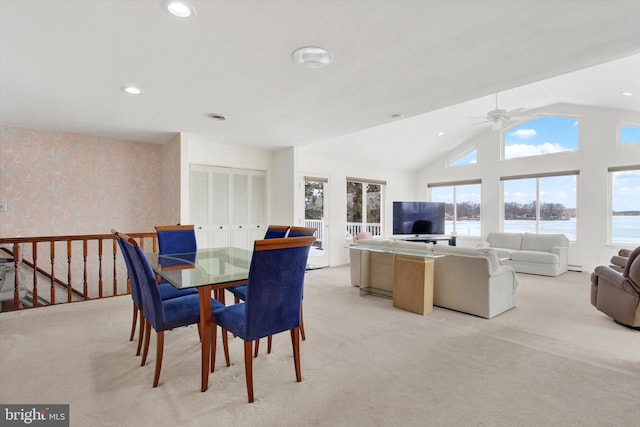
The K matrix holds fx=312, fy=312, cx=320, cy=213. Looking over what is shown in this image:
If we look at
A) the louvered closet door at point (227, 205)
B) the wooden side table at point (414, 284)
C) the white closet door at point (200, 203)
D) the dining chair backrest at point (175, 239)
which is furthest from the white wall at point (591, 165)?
the dining chair backrest at point (175, 239)

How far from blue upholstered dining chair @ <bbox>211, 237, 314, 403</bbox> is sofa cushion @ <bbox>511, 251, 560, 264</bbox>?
570 cm

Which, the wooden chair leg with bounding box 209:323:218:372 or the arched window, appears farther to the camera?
the arched window

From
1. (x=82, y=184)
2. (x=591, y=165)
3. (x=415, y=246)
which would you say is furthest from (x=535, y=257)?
(x=82, y=184)

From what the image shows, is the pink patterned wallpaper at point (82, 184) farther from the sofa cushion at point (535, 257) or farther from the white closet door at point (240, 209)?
the sofa cushion at point (535, 257)

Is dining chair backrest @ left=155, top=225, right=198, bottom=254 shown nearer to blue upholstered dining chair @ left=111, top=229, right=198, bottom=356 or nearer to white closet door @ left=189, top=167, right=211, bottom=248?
blue upholstered dining chair @ left=111, top=229, right=198, bottom=356

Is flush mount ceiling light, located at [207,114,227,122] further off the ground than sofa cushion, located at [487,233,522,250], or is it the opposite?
flush mount ceiling light, located at [207,114,227,122]

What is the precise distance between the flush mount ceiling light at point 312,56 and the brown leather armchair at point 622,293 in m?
3.50

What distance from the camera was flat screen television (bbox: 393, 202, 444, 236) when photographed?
7234 millimetres

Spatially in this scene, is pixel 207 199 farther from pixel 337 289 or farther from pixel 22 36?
pixel 22 36

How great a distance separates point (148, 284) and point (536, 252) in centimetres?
677

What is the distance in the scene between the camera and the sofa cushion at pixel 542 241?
6152 millimetres

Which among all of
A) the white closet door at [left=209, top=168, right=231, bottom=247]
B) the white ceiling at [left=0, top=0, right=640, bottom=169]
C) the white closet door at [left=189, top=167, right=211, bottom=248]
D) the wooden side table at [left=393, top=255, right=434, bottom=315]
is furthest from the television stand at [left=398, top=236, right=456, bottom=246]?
the white closet door at [left=189, top=167, right=211, bottom=248]

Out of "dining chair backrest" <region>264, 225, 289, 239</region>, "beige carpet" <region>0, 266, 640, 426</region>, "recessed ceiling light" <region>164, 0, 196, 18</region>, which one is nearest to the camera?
"recessed ceiling light" <region>164, 0, 196, 18</region>

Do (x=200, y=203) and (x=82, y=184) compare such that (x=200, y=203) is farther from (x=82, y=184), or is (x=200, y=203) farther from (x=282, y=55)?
(x=282, y=55)
